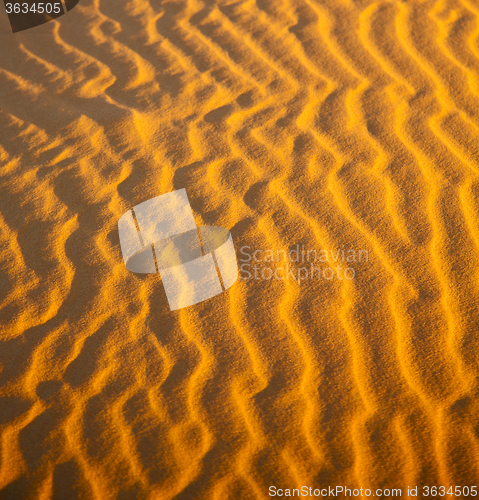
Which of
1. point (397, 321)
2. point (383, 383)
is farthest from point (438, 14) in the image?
point (383, 383)

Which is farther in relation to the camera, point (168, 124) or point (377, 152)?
point (168, 124)

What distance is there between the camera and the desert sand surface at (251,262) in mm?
1850

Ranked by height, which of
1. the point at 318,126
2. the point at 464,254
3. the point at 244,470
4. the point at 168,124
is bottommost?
the point at 244,470

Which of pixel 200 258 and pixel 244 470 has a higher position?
pixel 200 258

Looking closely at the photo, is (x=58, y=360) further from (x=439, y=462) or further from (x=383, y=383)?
(x=439, y=462)

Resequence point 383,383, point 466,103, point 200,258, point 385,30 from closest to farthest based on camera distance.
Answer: point 383,383
point 200,258
point 466,103
point 385,30

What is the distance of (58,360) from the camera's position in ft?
6.89

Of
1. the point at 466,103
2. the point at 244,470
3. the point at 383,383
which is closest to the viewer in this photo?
the point at 244,470

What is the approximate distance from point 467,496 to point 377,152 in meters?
1.94

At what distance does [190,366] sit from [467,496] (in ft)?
4.31

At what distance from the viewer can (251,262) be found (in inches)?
92.3

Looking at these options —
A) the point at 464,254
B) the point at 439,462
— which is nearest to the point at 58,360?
the point at 439,462

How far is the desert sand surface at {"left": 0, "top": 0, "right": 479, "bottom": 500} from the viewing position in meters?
1.85

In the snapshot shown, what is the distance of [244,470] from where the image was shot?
181cm
